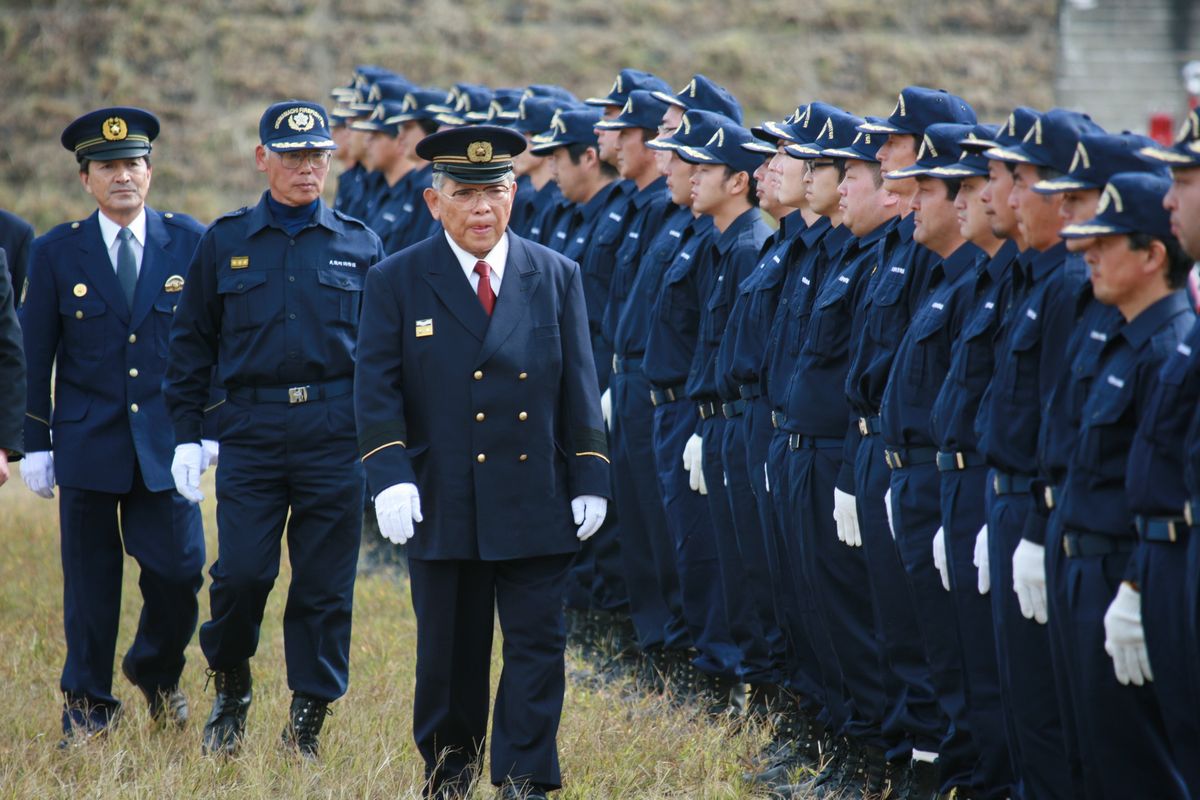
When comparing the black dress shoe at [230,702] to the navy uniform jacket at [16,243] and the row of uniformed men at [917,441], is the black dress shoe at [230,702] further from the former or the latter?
the navy uniform jacket at [16,243]

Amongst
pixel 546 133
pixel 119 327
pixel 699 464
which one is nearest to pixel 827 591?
pixel 699 464

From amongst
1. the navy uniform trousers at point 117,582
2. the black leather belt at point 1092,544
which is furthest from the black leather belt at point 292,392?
the black leather belt at point 1092,544

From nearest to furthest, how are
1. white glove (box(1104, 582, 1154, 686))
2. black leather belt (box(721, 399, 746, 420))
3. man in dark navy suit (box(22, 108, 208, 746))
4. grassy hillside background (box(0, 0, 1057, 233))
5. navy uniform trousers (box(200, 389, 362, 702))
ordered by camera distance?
white glove (box(1104, 582, 1154, 686)), navy uniform trousers (box(200, 389, 362, 702)), man in dark navy suit (box(22, 108, 208, 746)), black leather belt (box(721, 399, 746, 420)), grassy hillside background (box(0, 0, 1057, 233))

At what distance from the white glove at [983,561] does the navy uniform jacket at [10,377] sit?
11.2 ft

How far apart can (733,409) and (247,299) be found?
2.01m

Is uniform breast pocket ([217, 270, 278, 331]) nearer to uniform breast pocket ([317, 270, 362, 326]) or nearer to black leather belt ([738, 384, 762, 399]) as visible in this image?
uniform breast pocket ([317, 270, 362, 326])

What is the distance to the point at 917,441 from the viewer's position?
5.66 meters

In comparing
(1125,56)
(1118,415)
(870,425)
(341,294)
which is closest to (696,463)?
(870,425)

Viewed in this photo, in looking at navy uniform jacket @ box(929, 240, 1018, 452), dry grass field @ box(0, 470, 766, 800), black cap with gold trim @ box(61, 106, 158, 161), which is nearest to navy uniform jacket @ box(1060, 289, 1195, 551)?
navy uniform jacket @ box(929, 240, 1018, 452)

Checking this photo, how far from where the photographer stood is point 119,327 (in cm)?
689

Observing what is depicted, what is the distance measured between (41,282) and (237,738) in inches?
77.0

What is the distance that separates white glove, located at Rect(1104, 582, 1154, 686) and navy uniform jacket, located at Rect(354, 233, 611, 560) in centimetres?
177

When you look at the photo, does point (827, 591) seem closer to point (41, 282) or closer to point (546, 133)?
point (41, 282)

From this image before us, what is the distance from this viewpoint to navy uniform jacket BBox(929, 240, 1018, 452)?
17.4 ft
